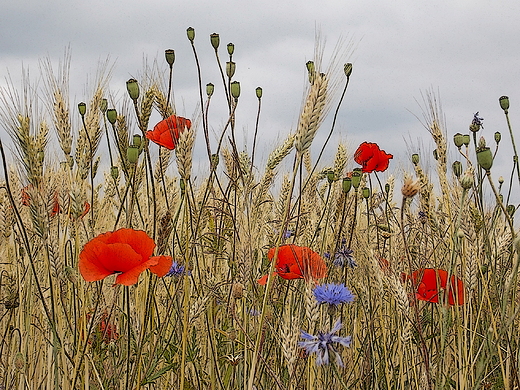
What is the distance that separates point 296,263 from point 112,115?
0.64 m

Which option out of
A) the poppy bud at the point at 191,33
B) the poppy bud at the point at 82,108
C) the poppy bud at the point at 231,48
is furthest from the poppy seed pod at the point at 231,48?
the poppy bud at the point at 82,108

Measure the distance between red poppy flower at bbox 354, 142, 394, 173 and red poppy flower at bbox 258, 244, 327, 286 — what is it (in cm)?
72

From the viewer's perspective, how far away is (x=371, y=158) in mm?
2299

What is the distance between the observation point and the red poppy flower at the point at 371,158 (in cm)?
228

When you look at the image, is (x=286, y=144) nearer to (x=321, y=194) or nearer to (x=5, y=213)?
(x=5, y=213)

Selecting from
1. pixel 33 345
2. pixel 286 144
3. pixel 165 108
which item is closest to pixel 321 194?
pixel 286 144

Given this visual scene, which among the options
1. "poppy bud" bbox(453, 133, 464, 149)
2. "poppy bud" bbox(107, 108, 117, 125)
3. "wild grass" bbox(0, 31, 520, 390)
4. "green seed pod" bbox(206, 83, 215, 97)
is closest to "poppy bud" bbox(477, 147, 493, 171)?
"wild grass" bbox(0, 31, 520, 390)

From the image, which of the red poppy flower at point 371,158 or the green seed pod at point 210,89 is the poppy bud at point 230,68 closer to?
the green seed pod at point 210,89

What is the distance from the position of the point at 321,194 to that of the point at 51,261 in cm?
202

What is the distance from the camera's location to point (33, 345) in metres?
2.06

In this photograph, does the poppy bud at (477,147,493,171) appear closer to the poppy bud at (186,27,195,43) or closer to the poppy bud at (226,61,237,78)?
the poppy bud at (226,61,237,78)

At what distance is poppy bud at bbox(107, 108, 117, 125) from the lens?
1.61 m

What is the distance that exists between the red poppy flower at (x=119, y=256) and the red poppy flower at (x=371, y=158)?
1.14 m

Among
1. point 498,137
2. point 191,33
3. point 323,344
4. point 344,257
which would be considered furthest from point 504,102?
point 323,344
